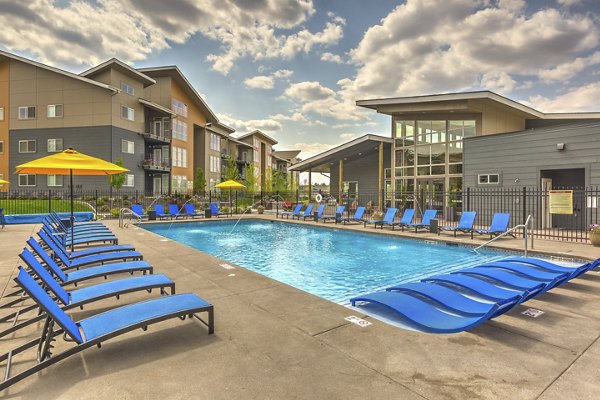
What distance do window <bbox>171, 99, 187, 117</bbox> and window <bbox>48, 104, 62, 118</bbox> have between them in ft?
31.5

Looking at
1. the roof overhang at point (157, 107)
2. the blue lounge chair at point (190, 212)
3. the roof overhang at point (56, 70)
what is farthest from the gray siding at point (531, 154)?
the roof overhang at point (157, 107)

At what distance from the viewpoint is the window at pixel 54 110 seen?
89.6ft

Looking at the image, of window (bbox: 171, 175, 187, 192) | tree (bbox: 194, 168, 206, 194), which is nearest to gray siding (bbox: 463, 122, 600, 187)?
window (bbox: 171, 175, 187, 192)

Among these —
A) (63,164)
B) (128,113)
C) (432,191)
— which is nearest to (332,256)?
(63,164)

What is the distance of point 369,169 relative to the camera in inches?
998

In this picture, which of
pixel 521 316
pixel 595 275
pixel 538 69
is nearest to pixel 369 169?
pixel 538 69

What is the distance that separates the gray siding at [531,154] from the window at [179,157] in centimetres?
2769

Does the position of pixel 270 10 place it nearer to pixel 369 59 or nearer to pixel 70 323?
pixel 369 59

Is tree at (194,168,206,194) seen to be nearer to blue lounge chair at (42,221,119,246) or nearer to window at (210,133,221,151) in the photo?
window at (210,133,221,151)

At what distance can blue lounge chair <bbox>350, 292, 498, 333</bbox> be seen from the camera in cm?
353

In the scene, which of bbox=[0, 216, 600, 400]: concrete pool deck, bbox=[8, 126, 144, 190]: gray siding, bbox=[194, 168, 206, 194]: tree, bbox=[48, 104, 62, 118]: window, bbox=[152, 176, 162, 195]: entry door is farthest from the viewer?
bbox=[194, 168, 206, 194]: tree

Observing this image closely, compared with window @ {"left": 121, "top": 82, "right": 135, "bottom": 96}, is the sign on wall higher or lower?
lower

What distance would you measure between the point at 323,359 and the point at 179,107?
36.6 metres

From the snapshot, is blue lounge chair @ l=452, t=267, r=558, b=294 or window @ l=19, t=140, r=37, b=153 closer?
blue lounge chair @ l=452, t=267, r=558, b=294
